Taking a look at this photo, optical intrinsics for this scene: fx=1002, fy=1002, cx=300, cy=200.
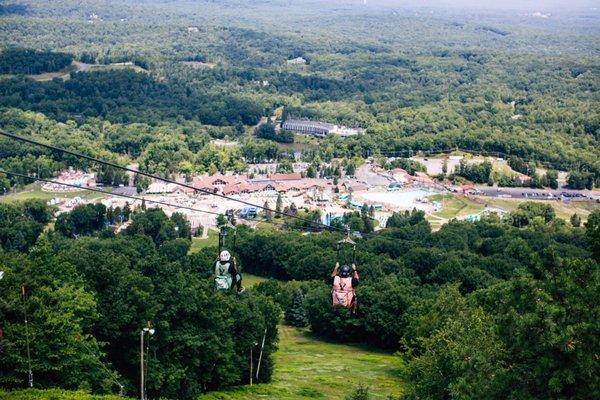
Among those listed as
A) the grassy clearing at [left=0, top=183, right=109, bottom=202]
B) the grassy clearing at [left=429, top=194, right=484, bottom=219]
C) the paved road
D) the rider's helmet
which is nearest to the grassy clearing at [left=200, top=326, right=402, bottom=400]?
the rider's helmet

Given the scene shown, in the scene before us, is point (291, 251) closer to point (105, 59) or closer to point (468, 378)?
point (468, 378)

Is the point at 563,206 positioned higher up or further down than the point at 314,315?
further down

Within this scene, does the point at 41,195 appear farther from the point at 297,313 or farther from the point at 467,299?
the point at 467,299

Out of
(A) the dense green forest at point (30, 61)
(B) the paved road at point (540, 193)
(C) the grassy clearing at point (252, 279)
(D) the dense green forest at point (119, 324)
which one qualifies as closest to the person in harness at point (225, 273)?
(D) the dense green forest at point (119, 324)

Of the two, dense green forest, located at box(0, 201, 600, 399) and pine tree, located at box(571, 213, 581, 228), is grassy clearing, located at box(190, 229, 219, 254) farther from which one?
pine tree, located at box(571, 213, 581, 228)

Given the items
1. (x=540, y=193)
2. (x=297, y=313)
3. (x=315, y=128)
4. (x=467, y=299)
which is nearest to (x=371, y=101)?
(x=315, y=128)

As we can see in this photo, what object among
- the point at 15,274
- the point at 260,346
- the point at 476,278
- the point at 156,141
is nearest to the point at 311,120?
the point at 156,141

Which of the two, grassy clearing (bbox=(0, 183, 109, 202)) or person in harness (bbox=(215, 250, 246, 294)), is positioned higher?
person in harness (bbox=(215, 250, 246, 294))
